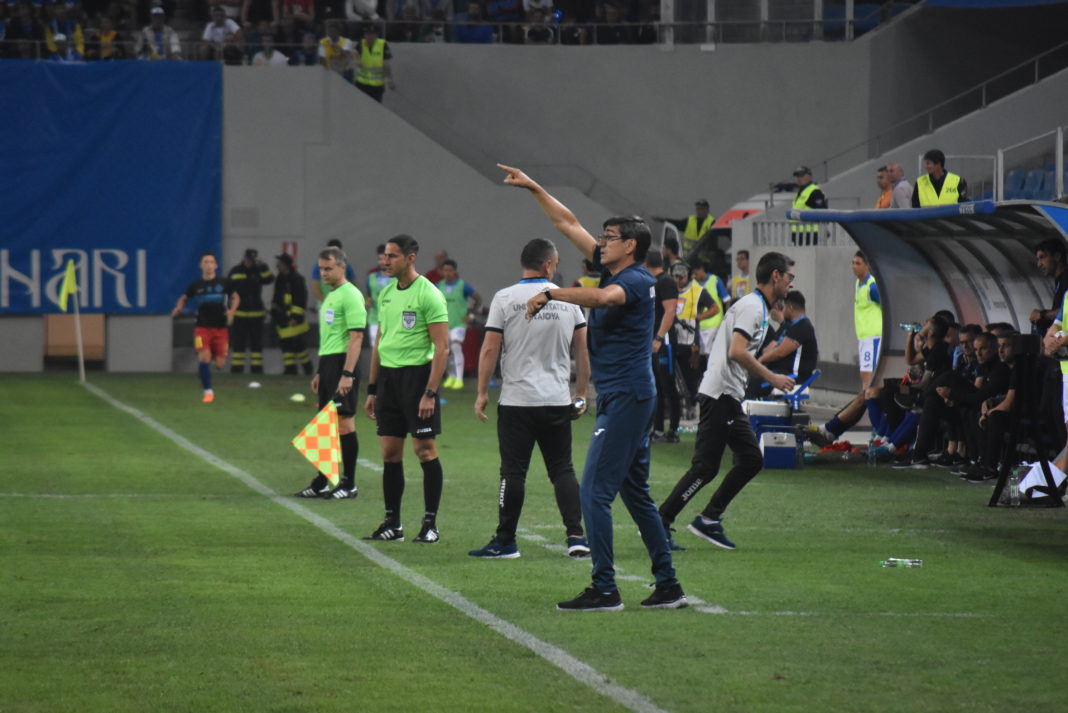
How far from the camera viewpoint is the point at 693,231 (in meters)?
30.2

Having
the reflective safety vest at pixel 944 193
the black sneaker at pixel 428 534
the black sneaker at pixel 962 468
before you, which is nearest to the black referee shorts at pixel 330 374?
the black sneaker at pixel 428 534

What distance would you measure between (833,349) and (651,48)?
1059cm

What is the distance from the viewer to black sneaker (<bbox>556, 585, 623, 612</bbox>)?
8750 millimetres

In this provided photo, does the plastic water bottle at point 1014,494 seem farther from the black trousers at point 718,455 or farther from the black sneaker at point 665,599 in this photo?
the black sneaker at point 665,599

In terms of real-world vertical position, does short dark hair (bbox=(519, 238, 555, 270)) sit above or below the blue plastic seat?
below

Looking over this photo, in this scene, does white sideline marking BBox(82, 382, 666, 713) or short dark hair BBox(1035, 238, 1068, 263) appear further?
short dark hair BBox(1035, 238, 1068, 263)

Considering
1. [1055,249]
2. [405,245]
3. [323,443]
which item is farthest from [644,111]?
[405,245]

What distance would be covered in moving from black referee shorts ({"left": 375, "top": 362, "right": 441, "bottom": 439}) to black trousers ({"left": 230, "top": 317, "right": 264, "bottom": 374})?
19579 mm

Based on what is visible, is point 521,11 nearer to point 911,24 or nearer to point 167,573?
point 911,24

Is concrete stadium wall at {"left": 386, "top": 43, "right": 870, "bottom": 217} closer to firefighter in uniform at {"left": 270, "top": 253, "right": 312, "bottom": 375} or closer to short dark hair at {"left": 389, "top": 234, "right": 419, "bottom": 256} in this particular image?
firefighter in uniform at {"left": 270, "top": 253, "right": 312, "bottom": 375}

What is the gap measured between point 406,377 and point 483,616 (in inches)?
122

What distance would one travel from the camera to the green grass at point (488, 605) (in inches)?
276

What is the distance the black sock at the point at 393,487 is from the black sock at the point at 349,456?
241 centimetres

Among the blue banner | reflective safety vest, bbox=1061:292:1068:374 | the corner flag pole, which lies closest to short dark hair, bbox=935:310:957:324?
reflective safety vest, bbox=1061:292:1068:374
